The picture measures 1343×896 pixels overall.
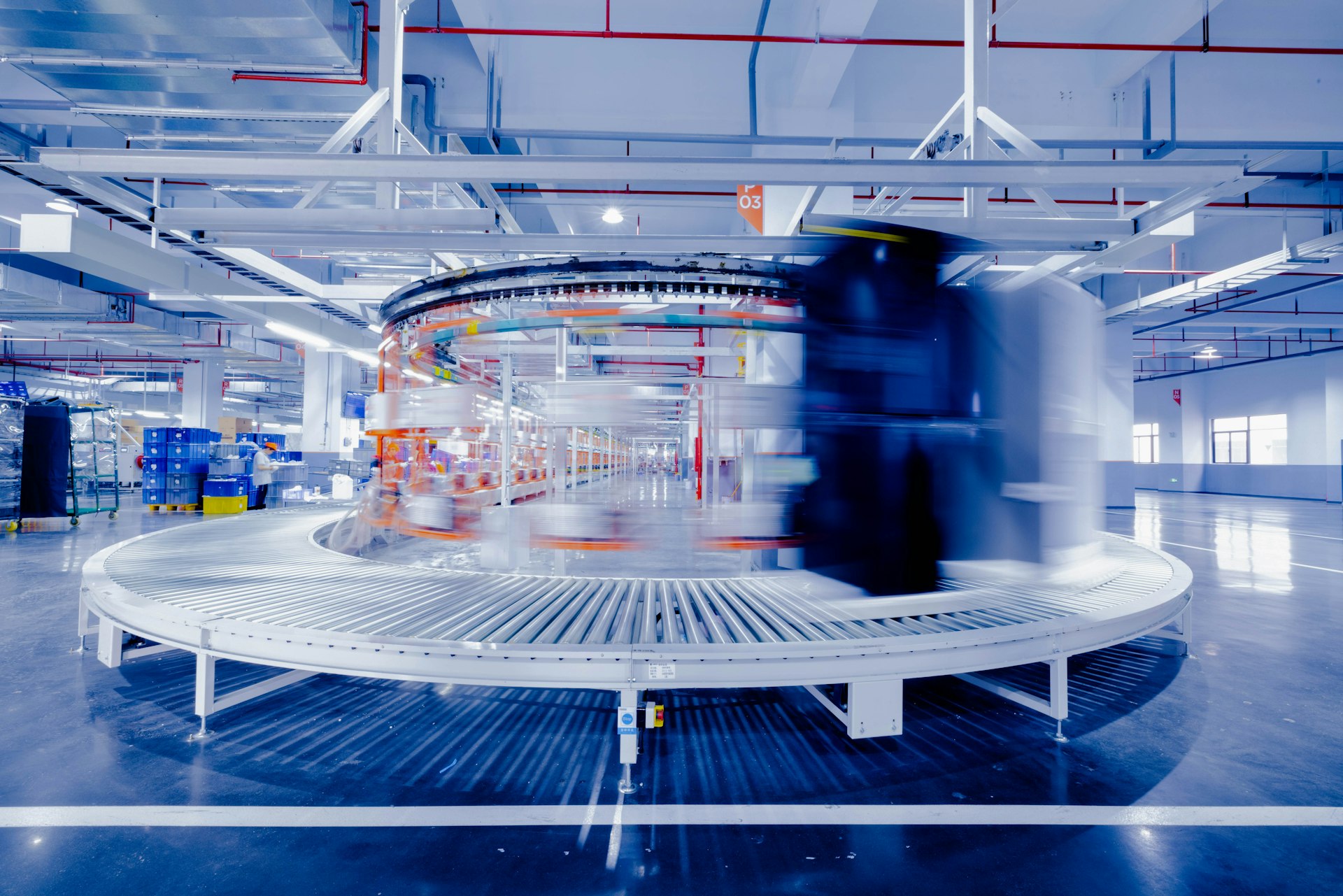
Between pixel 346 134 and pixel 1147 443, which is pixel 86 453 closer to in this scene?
pixel 346 134

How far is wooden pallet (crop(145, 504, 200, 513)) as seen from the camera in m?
12.4

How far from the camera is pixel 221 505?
12117 millimetres

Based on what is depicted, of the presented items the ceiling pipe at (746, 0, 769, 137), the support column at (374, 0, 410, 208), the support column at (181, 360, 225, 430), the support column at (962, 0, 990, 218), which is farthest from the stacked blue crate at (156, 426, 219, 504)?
the support column at (962, 0, 990, 218)

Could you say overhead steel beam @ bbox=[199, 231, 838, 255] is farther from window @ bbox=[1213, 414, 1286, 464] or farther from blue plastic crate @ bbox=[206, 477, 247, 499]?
window @ bbox=[1213, 414, 1286, 464]

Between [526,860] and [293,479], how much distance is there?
1571 cm

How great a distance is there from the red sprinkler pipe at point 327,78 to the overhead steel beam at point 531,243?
64.5 inches

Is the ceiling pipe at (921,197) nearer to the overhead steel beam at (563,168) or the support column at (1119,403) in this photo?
the overhead steel beam at (563,168)

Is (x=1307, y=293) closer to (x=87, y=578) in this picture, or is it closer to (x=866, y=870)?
(x=866, y=870)

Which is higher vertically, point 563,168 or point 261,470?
point 563,168

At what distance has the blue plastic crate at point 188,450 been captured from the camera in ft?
39.6

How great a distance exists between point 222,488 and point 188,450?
3.55 ft

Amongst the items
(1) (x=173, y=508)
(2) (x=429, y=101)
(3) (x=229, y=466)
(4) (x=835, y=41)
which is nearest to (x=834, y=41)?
(4) (x=835, y=41)

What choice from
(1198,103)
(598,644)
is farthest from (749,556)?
(1198,103)

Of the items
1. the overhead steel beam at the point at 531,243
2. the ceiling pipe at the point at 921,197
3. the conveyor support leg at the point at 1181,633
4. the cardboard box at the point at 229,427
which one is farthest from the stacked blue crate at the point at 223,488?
the conveyor support leg at the point at 1181,633
